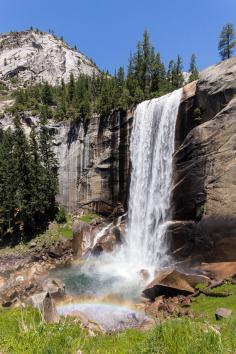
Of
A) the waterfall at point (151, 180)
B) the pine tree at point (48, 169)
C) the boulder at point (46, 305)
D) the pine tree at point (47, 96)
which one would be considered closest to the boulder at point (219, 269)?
the waterfall at point (151, 180)

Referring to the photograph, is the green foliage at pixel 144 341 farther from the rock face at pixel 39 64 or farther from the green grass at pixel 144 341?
the rock face at pixel 39 64

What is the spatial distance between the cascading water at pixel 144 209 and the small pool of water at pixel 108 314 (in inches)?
167

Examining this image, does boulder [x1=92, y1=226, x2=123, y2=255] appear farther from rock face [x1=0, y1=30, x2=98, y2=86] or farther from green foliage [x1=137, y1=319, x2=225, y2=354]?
rock face [x1=0, y1=30, x2=98, y2=86]

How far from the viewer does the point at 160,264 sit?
1479 inches

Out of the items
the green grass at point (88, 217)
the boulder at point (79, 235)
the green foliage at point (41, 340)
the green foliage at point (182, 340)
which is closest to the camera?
the green foliage at point (182, 340)

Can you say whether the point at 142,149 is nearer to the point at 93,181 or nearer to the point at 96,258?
the point at 93,181

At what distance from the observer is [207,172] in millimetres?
36156

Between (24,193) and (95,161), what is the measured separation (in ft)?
39.7

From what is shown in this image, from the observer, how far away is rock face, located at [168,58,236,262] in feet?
108

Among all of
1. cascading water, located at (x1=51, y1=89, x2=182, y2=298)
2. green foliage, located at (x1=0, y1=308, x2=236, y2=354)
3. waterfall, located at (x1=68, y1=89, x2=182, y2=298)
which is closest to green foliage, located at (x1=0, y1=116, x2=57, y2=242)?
waterfall, located at (x1=68, y1=89, x2=182, y2=298)

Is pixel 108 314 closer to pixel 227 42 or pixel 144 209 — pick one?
pixel 144 209

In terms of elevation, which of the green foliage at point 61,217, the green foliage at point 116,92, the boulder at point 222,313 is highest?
the green foliage at point 116,92

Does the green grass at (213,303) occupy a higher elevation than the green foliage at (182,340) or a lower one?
lower

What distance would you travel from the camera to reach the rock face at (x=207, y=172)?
108ft
